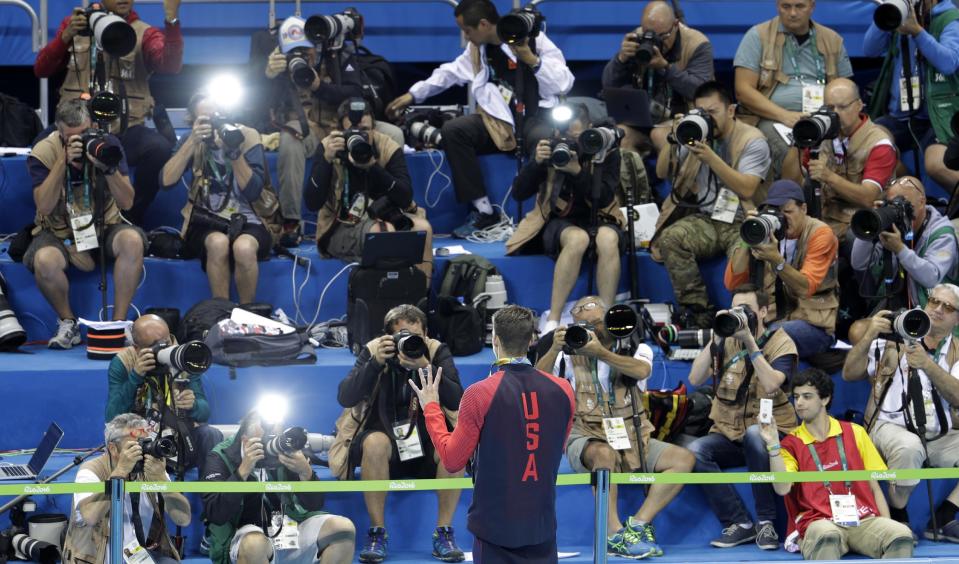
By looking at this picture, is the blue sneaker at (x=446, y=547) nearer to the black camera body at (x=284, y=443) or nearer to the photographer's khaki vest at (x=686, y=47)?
the black camera body at (x=284, y=443)

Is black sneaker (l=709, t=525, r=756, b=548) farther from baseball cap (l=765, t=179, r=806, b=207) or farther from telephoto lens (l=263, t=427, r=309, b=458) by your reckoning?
telephoto lens (l=263, t=427, r=309, b=458)

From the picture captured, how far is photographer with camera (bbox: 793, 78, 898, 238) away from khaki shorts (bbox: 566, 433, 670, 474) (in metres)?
1.80

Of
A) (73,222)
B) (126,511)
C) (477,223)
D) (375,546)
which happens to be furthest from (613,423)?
(73,222)

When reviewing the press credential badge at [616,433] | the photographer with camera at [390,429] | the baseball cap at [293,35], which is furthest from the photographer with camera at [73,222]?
the press credential badge at [616,433]

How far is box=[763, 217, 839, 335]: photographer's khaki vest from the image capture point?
24.3 ft

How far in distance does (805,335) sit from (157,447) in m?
3.33

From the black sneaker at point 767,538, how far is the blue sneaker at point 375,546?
1.69m

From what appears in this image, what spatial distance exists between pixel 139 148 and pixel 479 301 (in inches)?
83.5

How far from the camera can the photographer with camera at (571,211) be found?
305 inches

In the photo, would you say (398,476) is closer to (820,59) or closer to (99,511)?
(99,511)

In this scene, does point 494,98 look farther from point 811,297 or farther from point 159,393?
point 159,393

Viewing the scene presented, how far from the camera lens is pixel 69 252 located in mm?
7875

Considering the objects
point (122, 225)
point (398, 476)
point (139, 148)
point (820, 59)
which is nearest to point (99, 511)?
point (398, 476)

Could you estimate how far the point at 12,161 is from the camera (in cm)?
877
